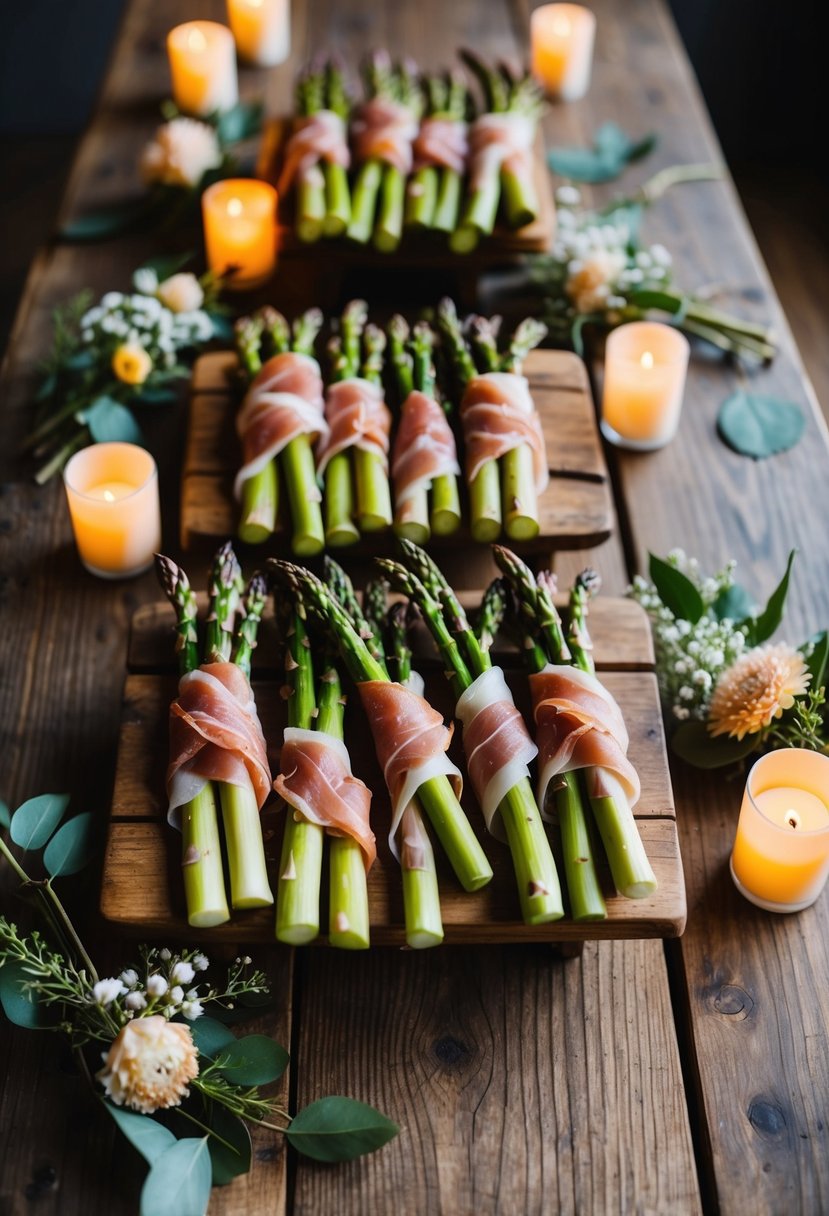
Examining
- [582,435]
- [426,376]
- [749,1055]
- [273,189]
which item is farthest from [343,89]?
[749,1055]

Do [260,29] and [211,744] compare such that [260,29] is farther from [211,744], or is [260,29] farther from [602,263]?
[211,744]

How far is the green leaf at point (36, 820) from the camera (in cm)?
165

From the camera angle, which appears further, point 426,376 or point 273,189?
point 273,189

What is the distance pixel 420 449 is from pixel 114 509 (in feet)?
1.74

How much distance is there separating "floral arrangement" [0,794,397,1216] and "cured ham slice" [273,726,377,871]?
23 centimetres

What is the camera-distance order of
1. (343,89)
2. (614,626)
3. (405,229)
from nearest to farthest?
(614,626) < (405,229) < (343,89)

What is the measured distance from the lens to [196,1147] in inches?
55.7

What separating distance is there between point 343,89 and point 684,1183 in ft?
8.12

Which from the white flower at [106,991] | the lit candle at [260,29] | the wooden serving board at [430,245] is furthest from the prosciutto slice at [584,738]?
the lit candle at [260,29]

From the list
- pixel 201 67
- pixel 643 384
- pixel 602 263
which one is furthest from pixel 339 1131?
pixel 201 67

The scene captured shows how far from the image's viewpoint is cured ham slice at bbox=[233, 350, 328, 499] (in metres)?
2.08

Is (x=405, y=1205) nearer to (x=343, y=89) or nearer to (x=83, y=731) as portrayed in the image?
(x=83, y=731)

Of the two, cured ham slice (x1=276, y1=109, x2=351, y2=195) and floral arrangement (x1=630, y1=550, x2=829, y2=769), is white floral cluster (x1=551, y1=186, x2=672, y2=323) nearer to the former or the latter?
cured ham slice (x1=276, y1=109, x2=351, y2=195)

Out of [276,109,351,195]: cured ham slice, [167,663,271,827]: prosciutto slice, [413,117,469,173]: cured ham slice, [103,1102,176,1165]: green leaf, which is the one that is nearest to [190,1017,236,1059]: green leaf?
[103,1102,176,1165]: green leaf
